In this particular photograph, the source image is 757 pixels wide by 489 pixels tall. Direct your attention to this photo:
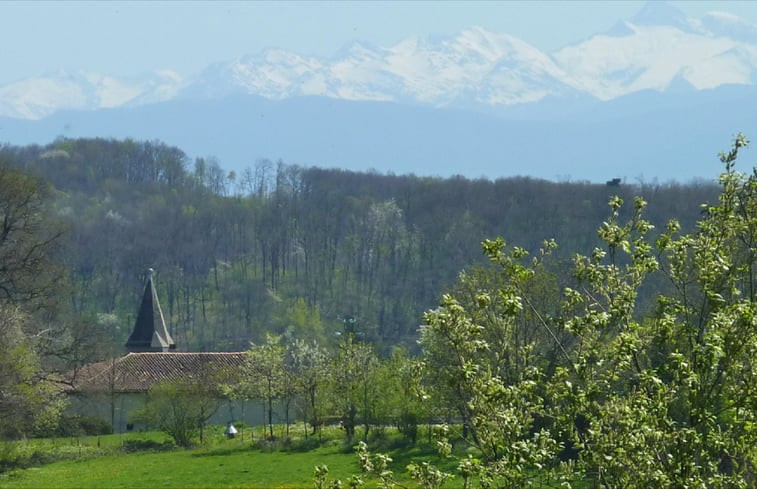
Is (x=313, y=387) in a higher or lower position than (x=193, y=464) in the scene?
higher

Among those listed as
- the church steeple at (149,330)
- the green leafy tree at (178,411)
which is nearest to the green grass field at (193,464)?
the green leafy tree at (178,411)

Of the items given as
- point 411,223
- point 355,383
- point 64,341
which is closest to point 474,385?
point 355,383

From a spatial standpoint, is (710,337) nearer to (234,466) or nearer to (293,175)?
(234,466)

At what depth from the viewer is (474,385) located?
939cm

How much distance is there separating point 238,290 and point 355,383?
67.1 metres

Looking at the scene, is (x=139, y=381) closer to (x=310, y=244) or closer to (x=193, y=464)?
(x=193, y=464)

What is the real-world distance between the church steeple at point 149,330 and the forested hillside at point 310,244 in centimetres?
1895

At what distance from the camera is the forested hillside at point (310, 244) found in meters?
109

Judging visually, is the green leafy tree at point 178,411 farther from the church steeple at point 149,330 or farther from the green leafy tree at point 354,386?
the church steeple at point 149,330

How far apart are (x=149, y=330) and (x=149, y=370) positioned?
10.4m

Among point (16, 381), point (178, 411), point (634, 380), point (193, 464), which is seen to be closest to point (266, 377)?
point (178, 411)

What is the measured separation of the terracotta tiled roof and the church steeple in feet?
23.3

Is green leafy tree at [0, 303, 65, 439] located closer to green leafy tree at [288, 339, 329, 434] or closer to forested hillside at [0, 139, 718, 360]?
green leafy tree at [288, 339, 329, 434]

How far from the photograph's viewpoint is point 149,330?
73375 millimetres
